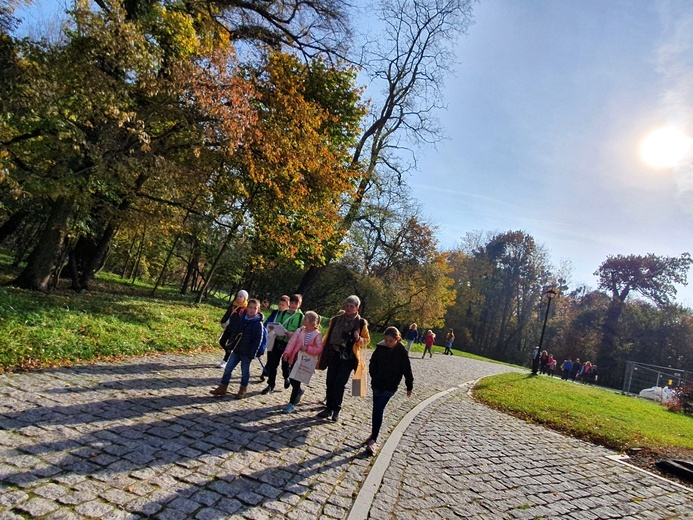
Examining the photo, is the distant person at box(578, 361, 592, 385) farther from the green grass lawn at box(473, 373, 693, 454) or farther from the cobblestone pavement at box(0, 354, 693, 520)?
the cobblestone pavement at box(0, 354, 693, 520)

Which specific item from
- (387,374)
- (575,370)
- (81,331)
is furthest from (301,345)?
(575,370)

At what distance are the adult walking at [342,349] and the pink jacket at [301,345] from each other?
13 centimetres

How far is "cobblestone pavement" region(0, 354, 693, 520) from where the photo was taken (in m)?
3.57

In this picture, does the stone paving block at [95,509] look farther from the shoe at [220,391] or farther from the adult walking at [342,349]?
the adult walking at [342,349]

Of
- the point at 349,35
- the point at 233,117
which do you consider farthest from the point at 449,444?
the point at 349,35

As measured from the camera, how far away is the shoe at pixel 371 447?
5.81m

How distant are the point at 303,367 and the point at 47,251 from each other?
10041 millimetres

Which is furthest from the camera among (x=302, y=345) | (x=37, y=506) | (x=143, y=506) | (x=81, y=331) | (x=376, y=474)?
(x=81, y=331)

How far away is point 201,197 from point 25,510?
43.5 feet

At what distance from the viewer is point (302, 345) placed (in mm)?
7246

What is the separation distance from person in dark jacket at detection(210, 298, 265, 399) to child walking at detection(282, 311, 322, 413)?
2.26 ft

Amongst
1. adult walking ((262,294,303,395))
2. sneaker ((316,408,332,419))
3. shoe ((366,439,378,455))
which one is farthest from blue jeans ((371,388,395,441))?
adult walking ((262,294,303,395))

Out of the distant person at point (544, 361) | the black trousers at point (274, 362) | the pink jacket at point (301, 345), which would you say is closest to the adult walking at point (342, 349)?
the pink jacket at point (301, 345)

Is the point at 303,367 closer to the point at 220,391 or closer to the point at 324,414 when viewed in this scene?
the point at 324,414
